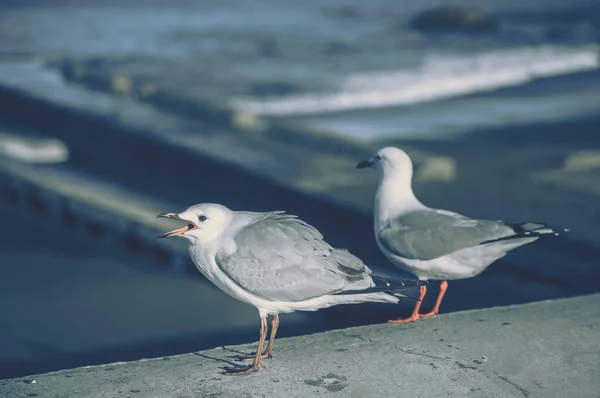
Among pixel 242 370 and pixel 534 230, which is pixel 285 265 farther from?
pixel 534 230

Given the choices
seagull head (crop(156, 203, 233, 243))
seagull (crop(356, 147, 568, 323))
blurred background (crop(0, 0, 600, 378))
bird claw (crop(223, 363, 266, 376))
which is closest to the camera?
bird claw (crop(223, 363, 266, 376))

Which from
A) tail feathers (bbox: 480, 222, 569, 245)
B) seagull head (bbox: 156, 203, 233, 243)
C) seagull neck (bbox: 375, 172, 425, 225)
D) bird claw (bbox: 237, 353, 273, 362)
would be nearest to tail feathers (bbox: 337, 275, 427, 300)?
bird claw (bbox: 237, 353, 273, 362)

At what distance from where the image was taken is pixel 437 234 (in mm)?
5340

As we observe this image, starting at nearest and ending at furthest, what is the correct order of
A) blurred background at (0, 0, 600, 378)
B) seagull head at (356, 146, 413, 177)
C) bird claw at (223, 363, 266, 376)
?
bird claw at (223, 363, 266, 376) → seagull head at (356, 146, 413, 177) → blurred background at (0, 0, 600, 378)

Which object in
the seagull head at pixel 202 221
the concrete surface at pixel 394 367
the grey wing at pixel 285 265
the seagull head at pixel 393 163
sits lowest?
the concrete surface at pixel 394 367

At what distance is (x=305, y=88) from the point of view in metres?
15.6

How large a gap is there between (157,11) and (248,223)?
25.4 m

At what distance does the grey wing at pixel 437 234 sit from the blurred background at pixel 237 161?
3.89ft

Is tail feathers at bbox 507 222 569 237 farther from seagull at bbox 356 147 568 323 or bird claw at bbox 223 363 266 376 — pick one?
bird claw at bbox 223 363 266 376

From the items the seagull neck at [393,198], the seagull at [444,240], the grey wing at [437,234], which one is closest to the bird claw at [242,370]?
the seagull at [444,240]

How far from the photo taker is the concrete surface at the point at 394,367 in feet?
13.8

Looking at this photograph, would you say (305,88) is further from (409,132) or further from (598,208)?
(598,208)

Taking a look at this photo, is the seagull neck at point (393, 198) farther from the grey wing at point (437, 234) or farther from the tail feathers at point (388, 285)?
the tail feathers at point (388, 285)

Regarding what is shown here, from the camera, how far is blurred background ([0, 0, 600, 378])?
6.74 m
